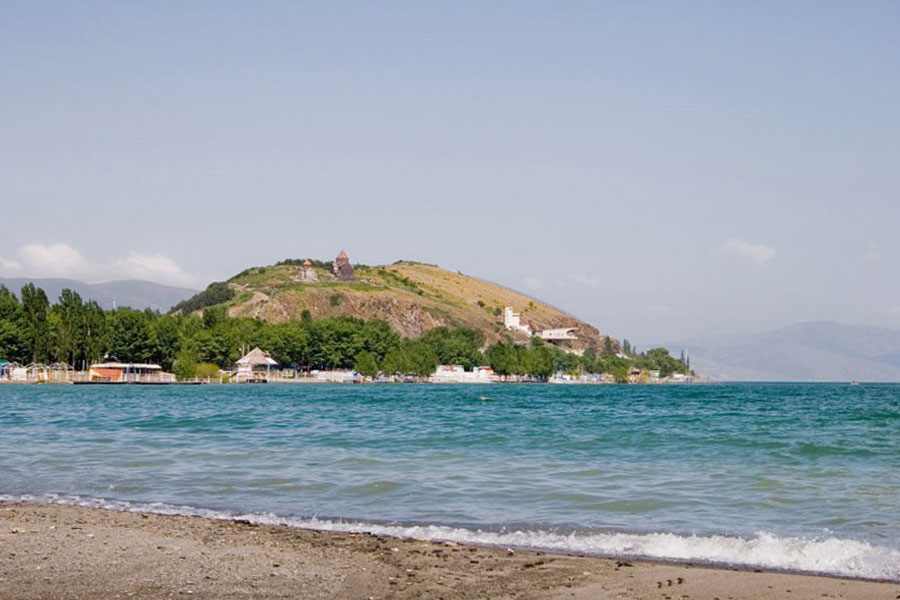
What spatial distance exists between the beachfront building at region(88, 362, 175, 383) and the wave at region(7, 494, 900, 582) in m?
150

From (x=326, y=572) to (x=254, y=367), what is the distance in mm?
185461

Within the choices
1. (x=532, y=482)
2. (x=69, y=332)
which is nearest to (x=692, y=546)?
(x=532, y=482)

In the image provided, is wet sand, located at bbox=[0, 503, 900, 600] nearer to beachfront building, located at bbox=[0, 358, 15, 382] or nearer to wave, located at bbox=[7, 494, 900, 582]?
wave, located at bbox=[7, 494, 900, 582]

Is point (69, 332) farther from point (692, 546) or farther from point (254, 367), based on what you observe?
point (692, 546)

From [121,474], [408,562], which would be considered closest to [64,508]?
[121,474]

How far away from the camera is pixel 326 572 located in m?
13.4

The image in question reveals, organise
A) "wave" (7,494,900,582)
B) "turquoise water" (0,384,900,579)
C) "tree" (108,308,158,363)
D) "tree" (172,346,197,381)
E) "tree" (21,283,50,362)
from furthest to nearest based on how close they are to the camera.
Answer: "tree" (172,346,197,381) < "tree" (108,308,158,363) < "tree" (21,283,50,362) < "turquoise water" (0,384,900,579) < "wave" (7,494,900,582)

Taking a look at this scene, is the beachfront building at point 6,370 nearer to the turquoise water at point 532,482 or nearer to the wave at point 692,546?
the turquoise water at point 532,482

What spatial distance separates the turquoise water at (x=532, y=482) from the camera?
17156mm

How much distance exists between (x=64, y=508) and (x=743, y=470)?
55.0ft

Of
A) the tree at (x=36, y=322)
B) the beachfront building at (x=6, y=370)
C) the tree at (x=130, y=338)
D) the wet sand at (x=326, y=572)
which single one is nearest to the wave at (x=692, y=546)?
the wet sand at (x=326, y=572)

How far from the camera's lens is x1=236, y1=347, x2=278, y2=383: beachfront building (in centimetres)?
18712

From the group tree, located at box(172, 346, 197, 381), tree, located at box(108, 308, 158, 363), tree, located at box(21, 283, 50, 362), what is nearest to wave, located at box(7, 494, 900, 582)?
tree, located at box(21, 283, 50, 362)

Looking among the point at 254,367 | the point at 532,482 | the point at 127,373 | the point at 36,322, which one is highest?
the point at 36,322
